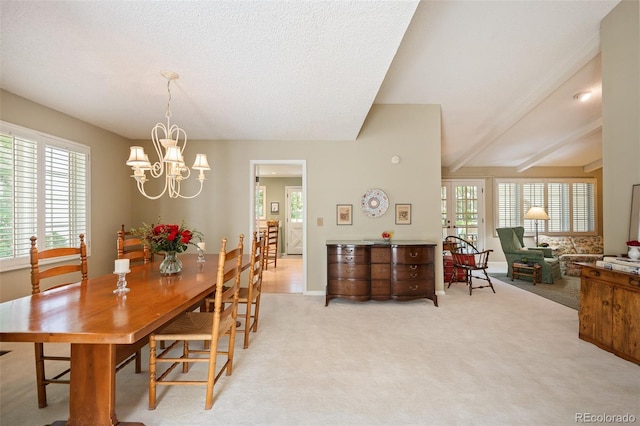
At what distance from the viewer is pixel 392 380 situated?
2.16 meters

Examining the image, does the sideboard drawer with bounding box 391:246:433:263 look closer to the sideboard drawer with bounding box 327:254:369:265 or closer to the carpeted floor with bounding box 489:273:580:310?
the sideboard drawer with bounding box 327:254:369:265

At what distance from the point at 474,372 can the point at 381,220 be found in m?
2.56

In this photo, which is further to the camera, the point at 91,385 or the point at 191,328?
the point at 191,328

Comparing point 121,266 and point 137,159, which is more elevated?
point 137,159

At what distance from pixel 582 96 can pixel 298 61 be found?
4715 millimetres

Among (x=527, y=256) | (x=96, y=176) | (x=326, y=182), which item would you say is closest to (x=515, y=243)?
(x=527, y=256)

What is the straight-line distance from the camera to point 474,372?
89.0 inches

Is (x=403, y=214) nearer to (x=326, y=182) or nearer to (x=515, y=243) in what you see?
(x=326, y=182)

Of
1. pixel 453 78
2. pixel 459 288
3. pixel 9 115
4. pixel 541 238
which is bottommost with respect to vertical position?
pixel 459 288

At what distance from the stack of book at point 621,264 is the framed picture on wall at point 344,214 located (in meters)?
2.88

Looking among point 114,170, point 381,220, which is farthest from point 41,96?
point 381,220

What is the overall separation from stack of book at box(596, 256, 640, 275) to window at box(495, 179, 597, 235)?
527 centimetres

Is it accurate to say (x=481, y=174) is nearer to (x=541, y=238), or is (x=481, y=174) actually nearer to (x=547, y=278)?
(x=541, y=238)

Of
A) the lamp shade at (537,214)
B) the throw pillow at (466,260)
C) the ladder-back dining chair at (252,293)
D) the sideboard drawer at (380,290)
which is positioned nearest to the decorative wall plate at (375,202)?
the sideboard drawer at (380,290)
